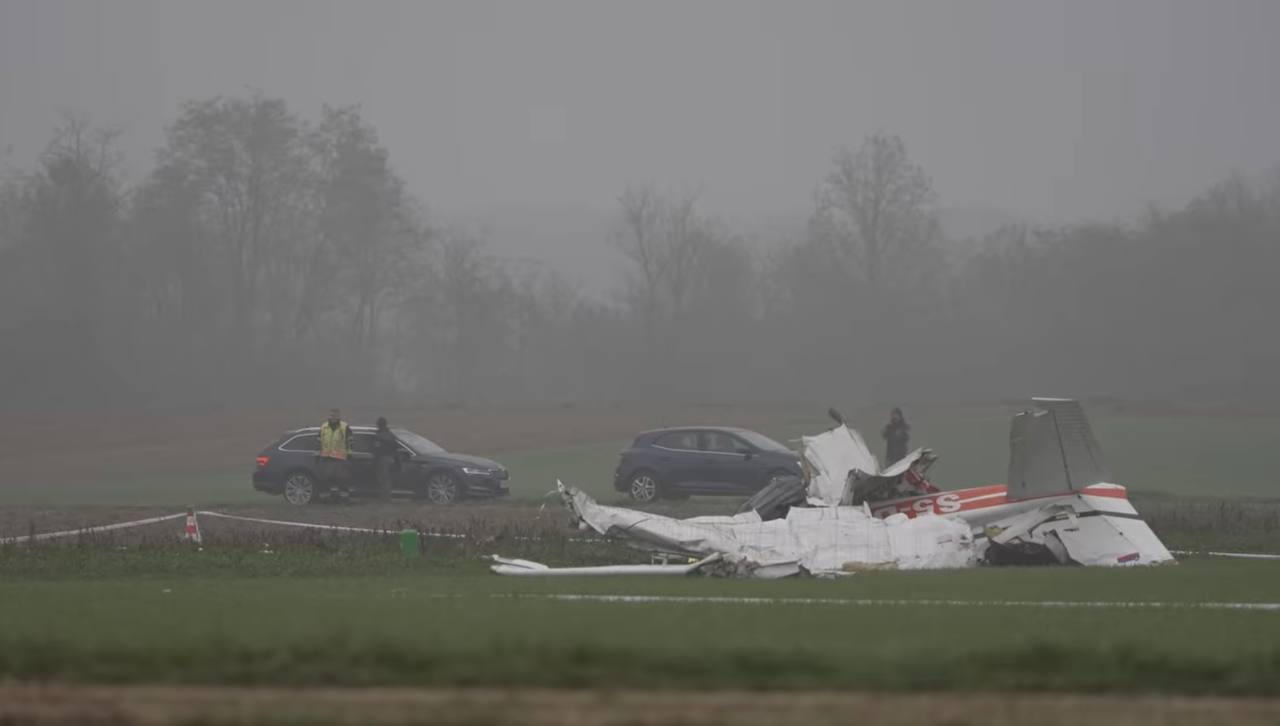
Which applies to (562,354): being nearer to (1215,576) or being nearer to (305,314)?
(305,314)

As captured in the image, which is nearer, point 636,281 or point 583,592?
point 583,592

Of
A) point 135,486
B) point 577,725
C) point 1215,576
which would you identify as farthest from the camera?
point 135,486

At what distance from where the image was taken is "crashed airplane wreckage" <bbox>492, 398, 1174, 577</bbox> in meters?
18.9

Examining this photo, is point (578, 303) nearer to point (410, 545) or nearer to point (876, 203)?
point (876, 203)

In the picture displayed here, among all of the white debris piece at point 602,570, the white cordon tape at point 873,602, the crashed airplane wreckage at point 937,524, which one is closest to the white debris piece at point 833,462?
the crashed airplane wreckage at point 937,524

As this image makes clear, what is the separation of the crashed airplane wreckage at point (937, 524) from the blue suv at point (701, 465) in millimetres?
11766

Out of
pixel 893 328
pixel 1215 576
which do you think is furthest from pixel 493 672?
pixel 893 328

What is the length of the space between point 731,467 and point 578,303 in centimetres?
8825

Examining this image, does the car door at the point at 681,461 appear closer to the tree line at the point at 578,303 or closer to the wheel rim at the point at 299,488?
the wheel rim at the point at 299,488

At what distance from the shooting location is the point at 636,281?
382 ft

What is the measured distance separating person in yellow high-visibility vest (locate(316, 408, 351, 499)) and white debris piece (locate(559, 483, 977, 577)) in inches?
529

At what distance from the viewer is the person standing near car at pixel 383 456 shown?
3244cm

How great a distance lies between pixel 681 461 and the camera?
108 feet

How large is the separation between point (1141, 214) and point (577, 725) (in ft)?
328
